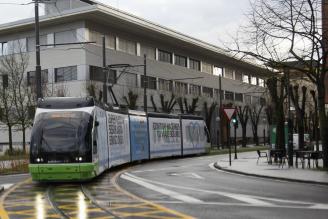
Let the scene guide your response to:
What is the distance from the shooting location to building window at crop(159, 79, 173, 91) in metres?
68.1

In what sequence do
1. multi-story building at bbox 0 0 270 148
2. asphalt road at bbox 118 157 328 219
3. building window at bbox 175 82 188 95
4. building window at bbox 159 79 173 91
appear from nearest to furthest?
asphalt road at bbox 118 157 328 219 < multi-story building at bbox 0 0 270 148 < building window at bbox 159 79 173 91 < building window at bbox 175 82 188 95

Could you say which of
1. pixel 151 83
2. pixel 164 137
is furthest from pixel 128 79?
pixel 164 137

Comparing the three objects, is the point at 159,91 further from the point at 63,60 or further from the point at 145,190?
the point at 145,190

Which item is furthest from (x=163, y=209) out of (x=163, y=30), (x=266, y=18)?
(x=163, y=30)

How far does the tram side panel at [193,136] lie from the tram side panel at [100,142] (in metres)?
18.9

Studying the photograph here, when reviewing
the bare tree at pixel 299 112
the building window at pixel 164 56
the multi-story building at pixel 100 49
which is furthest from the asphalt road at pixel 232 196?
the building window at pixel 164 56

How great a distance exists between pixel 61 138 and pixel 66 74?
3853cm

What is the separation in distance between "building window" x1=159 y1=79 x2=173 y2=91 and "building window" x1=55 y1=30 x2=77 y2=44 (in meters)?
13.5

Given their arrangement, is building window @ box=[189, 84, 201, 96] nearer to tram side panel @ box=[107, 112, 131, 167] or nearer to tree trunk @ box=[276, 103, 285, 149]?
tree trunk @ box=[276, 103, 285, 149]

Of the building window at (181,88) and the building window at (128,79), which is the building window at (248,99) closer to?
the building window at (181,88)

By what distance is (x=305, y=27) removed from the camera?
80.8ft

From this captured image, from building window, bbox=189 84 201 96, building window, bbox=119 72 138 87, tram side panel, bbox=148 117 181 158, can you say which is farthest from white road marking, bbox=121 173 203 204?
building window, bbox=189 84 201 96

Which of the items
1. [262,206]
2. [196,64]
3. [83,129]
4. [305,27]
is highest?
[196,64]

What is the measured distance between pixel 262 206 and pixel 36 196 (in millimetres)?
6460
